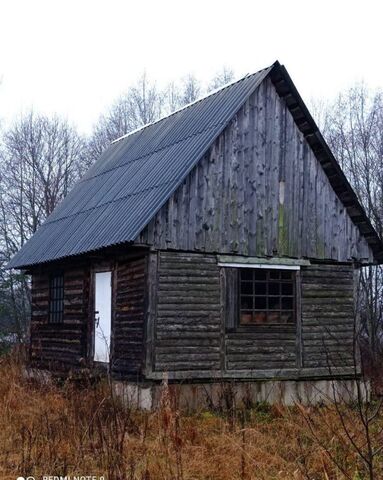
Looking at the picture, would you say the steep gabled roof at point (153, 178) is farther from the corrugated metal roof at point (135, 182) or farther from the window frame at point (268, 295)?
the window frame at point (268, 295)

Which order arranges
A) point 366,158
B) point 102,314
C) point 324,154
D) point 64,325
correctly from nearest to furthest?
point 102,314
point 324,154
point 64,325
point 366,158

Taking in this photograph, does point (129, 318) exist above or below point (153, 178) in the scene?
below

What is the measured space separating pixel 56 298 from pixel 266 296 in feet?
19.0

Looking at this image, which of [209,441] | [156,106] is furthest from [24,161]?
[209,441]

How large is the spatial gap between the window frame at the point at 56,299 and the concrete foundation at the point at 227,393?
4.18 metres

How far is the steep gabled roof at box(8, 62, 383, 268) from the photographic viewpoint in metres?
13.8

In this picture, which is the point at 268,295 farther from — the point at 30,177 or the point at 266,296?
the point at 30,177

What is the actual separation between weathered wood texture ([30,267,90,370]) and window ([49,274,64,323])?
139 mm

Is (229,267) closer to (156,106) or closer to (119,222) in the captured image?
(119,222)

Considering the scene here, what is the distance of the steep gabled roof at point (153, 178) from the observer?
1379 cm

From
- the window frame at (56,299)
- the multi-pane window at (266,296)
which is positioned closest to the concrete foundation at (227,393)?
the multi-pane window at (266,296)

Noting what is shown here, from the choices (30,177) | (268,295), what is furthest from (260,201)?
(30,177)

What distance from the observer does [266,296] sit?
14.7 metres

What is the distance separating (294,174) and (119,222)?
156 inches
